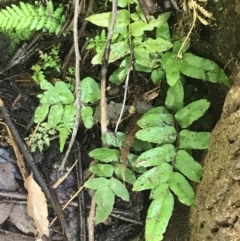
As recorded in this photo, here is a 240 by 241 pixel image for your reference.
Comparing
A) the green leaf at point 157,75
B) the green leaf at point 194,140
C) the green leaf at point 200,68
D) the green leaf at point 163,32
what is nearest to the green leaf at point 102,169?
the green leaf at point 194,140

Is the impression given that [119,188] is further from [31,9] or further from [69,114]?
[31,9]

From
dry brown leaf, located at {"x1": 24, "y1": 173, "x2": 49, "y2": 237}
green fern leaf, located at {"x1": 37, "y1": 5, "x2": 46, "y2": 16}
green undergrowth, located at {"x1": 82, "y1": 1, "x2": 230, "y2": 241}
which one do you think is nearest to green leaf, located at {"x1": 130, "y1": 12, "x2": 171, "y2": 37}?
green undergrowth, located at {"x1": 82, "y1": 1, "x2": 230, "y2": 241}

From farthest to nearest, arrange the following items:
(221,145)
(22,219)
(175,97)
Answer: (22,219) < (175,97) < (221,145)

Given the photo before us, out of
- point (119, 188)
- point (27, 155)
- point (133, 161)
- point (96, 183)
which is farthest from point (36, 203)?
point (133, 161)

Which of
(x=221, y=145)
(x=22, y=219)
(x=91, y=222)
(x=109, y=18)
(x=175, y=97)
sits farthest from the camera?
(x=22, y=219)

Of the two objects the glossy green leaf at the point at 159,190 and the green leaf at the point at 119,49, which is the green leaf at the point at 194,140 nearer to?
the glossy green leaf at the point at 159,190

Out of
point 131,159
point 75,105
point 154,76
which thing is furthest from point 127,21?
point 131,159

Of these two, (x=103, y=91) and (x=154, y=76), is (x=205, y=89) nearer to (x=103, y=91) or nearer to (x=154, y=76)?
(x=154, y=76)
